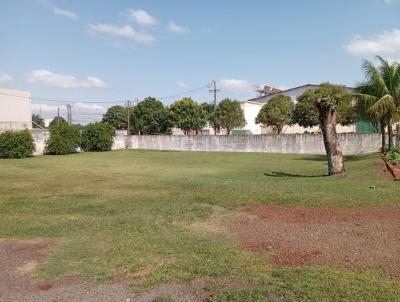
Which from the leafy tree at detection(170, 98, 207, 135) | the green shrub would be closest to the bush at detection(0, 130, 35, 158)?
the leafy tree at detection(170, 98, 207, 135)

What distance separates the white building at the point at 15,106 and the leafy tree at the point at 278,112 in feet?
105

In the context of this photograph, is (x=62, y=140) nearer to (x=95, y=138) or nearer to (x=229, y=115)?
(x=95, y=138)

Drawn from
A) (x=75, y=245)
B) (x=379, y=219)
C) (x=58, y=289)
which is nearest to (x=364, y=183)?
(x=379, y=219)

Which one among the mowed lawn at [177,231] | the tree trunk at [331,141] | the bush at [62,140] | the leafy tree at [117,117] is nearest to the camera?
the mowed lawn at [177,231]

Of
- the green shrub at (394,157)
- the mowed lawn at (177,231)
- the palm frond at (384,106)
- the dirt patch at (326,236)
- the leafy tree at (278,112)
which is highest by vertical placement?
the leafy tree at (278,112)

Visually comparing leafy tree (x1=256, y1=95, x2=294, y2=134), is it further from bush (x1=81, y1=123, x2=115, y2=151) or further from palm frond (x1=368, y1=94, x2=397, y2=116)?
palm frond (x1=368, y1=94, x2=397, y2=116)

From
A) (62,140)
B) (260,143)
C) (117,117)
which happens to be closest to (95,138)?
(62,140)

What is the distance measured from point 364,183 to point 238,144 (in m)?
29.5

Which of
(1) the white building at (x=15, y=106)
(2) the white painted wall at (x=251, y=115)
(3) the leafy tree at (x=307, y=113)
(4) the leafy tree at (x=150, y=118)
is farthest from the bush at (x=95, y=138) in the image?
(2) the white painted wall at (x=251, y=115)

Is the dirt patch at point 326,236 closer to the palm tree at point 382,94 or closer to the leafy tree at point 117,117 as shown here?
the palm tree at point 382,94

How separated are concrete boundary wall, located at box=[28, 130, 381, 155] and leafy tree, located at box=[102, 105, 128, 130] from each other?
95.2ft

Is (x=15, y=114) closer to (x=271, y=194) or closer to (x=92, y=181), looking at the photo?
(x=92, y=181)

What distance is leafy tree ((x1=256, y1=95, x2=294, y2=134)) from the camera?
49.6m

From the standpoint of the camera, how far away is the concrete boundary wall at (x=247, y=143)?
106ft
